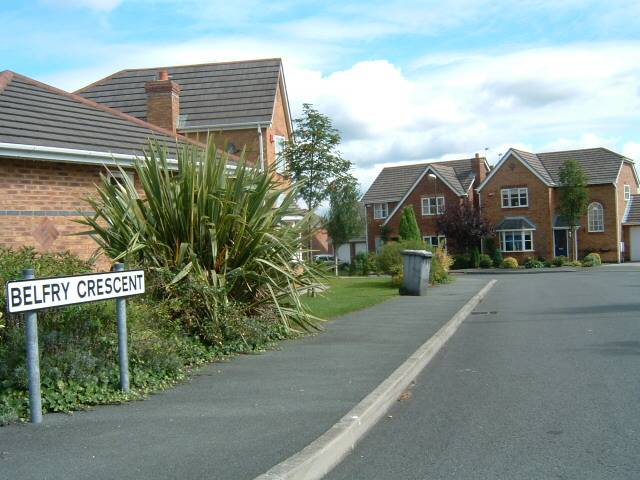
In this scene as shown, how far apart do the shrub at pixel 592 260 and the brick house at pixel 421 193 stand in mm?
9617

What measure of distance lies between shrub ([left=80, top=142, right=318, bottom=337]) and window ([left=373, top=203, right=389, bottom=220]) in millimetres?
48343

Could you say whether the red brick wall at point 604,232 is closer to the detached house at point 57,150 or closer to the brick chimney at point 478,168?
the brick chimney at point 478,168

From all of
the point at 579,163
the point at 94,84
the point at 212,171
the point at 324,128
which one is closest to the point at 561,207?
the point at 579,163

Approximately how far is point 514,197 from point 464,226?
18.5ft

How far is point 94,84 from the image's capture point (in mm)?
27703

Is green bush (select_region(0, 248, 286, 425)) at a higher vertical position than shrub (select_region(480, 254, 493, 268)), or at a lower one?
higher

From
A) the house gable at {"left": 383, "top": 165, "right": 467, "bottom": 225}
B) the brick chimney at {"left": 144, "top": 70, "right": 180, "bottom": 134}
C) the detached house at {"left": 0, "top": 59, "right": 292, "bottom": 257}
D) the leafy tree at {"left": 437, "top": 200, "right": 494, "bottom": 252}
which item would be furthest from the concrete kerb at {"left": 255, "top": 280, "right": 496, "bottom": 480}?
the house gable at {"left": 383, "top": 165, "right": 467, "bottom": 225}

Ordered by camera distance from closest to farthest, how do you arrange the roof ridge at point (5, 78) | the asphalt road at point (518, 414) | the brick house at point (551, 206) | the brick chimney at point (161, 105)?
the asphalt road at point (518, 414), the roof ridge at point (5, 78), the brick chimney at point (161, 105), the brick house at point (551, 206)

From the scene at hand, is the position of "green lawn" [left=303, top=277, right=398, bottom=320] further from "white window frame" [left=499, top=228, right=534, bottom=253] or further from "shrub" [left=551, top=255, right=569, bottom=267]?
"white window frame" [left=499, top=228, right=534, bottom=253]

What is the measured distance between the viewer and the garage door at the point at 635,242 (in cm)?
5056

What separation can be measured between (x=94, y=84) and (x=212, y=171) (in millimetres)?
20012

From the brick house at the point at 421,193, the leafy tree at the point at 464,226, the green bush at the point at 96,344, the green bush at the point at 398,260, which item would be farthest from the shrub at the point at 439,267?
the brick house at the point at 421,193

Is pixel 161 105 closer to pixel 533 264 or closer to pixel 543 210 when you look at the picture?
pixel 533 264

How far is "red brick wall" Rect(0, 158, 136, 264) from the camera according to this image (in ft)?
35.5
